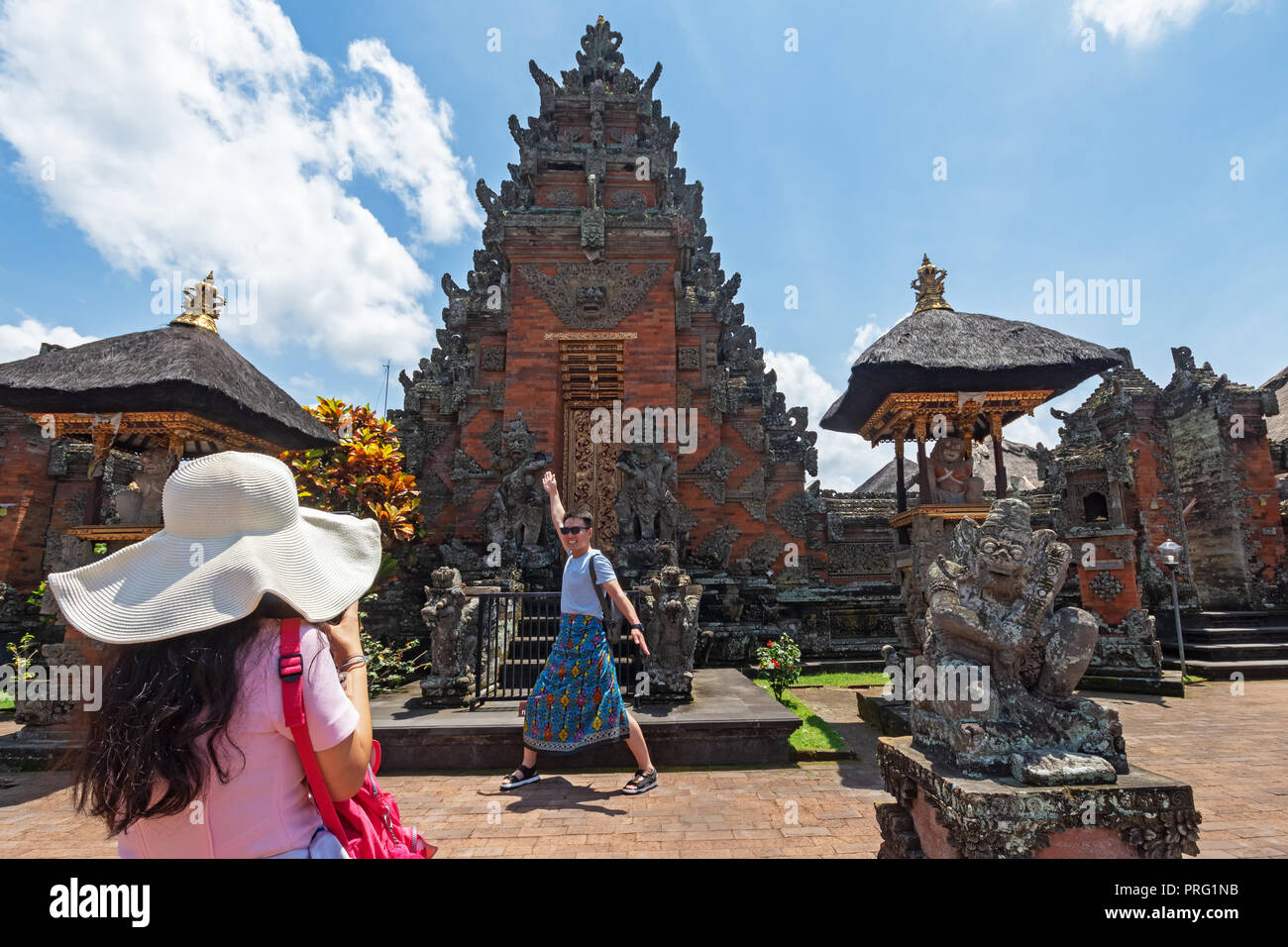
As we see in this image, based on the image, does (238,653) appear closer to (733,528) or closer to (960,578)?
(960,578)

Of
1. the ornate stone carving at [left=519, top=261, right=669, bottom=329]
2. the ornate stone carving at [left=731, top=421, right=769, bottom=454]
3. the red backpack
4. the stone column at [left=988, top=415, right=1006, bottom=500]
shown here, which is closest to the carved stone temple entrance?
the ornate stone carving at [left=519, top=261, right=669, bottom=329]

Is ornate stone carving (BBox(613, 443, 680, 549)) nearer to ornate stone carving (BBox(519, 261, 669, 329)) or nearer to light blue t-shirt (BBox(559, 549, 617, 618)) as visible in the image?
ornate stone carving (BBox(519, 261, 669, 329))

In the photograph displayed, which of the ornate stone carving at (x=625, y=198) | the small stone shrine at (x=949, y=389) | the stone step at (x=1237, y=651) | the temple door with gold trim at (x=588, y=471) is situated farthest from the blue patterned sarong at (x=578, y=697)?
the stone step at (x=1237, y=651)

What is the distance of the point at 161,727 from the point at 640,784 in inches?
159

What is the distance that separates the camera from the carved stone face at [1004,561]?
10.5 feet

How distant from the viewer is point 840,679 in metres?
10.4

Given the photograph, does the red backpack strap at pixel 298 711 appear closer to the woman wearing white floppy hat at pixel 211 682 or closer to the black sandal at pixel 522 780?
the woman wearing white floppy hat at pixel 211 682

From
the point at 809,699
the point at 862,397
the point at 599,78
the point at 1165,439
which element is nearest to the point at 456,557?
the point at 809,699

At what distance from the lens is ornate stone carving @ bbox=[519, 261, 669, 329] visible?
37.8ft

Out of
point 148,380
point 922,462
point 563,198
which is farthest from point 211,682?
point 563,198

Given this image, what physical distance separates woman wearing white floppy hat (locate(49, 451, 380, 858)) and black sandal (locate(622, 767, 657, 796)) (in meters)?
3.67

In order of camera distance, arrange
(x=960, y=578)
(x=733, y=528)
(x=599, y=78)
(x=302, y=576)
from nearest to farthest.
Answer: (x=302, y=576)
(x=960, y=578)
(x=733, y=528)
(x=599, y=78)
